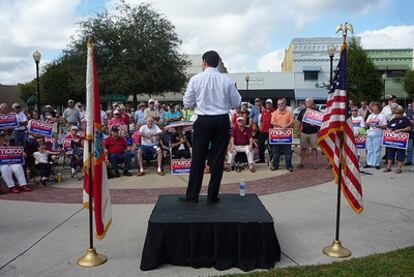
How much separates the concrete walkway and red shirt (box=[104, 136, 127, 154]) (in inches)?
115

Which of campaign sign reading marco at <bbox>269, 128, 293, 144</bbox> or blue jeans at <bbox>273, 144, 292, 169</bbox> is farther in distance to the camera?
blue jeans at <bbox>273, 144, 292, 169</bbox>

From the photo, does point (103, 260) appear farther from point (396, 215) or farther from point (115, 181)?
point (115, 181)

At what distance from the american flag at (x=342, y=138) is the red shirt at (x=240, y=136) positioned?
5.79 metres

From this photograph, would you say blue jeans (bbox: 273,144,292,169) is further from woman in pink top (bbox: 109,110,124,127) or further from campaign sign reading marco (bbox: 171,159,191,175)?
woman in pink top (bbox: 109,110,124,127)

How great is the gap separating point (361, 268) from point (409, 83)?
44.5 metres

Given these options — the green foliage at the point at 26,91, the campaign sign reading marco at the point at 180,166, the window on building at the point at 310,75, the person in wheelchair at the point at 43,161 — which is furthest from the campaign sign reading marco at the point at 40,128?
the green foliage at the point at 26,91

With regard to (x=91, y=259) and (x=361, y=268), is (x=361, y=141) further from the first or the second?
(x=91, y=259)

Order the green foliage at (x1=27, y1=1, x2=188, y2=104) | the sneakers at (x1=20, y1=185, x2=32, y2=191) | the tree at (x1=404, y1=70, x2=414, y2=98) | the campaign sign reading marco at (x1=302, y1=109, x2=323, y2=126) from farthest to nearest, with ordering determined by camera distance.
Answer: the tree at (x1=404, y1=70, x2=414, y2=98), the green foliage at (x1=27, y1=1, x2=188, y2=104), the campaign sign reading marco at (x1=302, y1=109, x2=323, y2=126), the sneakers at (x1=20, y1=185, x2=32, y2=191)

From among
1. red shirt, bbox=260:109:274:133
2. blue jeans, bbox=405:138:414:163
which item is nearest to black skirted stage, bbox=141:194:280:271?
red shirt, bbox=260:109:274:133

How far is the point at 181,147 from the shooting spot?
10758 mm

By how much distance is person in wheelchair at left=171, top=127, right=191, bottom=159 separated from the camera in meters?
10.7

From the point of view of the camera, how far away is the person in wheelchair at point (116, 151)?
33.1 feet

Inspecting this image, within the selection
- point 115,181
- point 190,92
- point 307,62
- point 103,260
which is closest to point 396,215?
point 190,92

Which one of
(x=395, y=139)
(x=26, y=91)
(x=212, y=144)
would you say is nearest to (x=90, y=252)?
(x=212, y=144)
